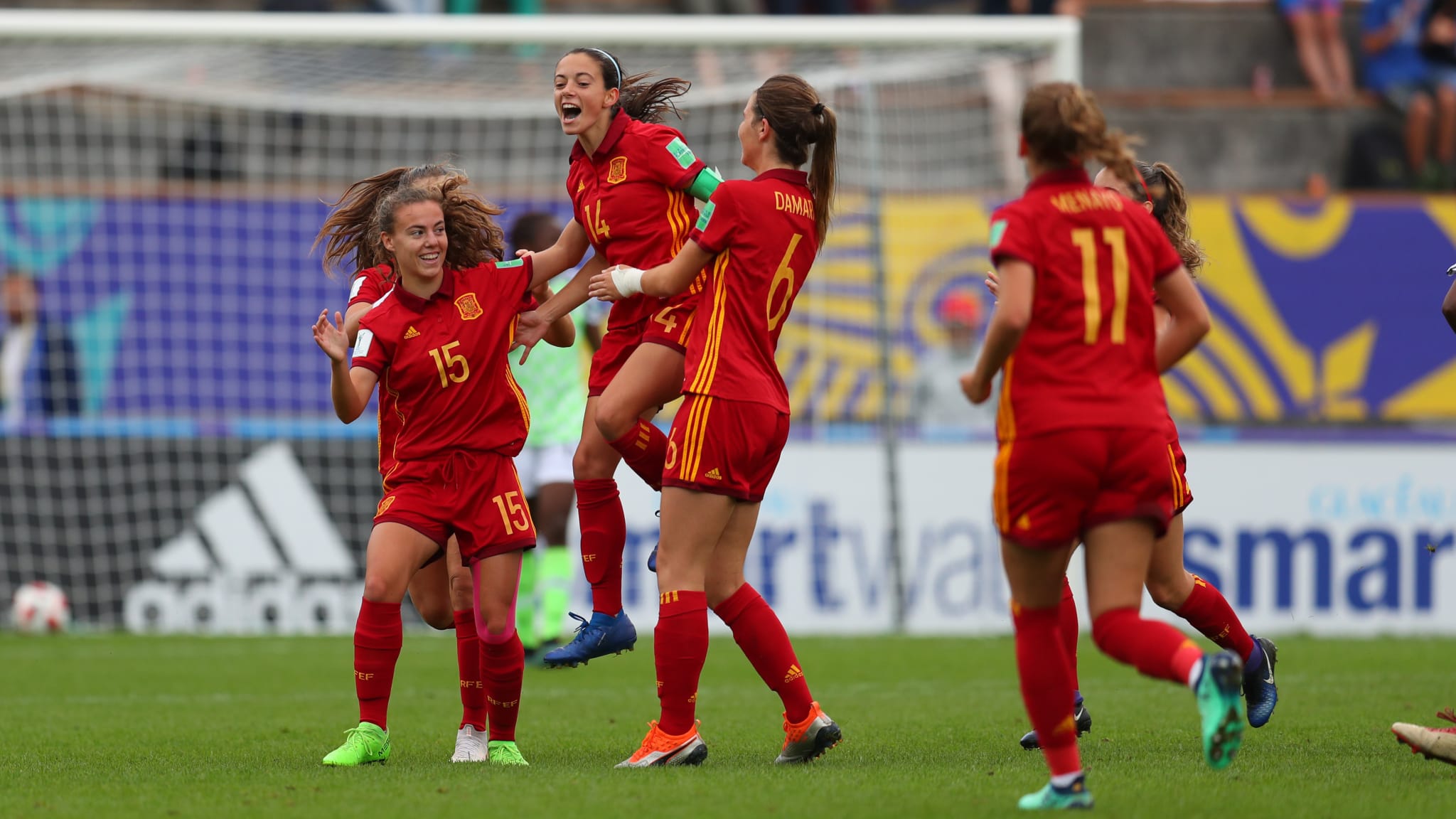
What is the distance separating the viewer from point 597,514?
652 centimetres

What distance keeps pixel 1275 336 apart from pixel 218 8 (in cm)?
1084

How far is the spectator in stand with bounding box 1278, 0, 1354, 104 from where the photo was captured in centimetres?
1819

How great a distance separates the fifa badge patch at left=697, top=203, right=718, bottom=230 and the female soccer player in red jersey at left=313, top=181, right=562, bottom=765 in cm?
91

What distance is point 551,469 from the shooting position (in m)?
10.2

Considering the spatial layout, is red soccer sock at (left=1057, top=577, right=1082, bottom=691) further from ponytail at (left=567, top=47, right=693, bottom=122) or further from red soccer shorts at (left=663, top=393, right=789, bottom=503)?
ponytail at (left=567, top=47, right=693, bottom=122)

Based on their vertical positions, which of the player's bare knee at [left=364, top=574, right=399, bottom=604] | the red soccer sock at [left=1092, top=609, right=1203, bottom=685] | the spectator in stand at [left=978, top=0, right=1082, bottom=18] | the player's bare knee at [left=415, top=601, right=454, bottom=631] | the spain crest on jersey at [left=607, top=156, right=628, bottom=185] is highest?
the spectator in stand at [left=978, top=0, right=1082, bottom=18]

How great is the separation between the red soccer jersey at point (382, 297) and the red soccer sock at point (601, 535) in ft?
2.40

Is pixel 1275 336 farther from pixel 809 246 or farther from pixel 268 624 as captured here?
pixel 809 246

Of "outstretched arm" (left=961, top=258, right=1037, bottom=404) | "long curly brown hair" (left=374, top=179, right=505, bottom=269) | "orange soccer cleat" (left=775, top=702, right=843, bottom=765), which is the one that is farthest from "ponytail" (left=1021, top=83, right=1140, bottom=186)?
"long curly brown hair" (left=374, top=179, right=505, bottom=269)

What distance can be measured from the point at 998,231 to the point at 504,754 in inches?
106

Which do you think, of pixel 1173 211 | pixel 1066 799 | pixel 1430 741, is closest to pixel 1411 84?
pixel 1173 211

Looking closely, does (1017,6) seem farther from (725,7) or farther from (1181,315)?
(1181,315)

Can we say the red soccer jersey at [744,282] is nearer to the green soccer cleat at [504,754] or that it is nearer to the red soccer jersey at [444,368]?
the red soccer jersey at [444,368]

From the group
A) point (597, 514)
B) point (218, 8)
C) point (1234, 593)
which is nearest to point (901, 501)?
point (1234, 593)
